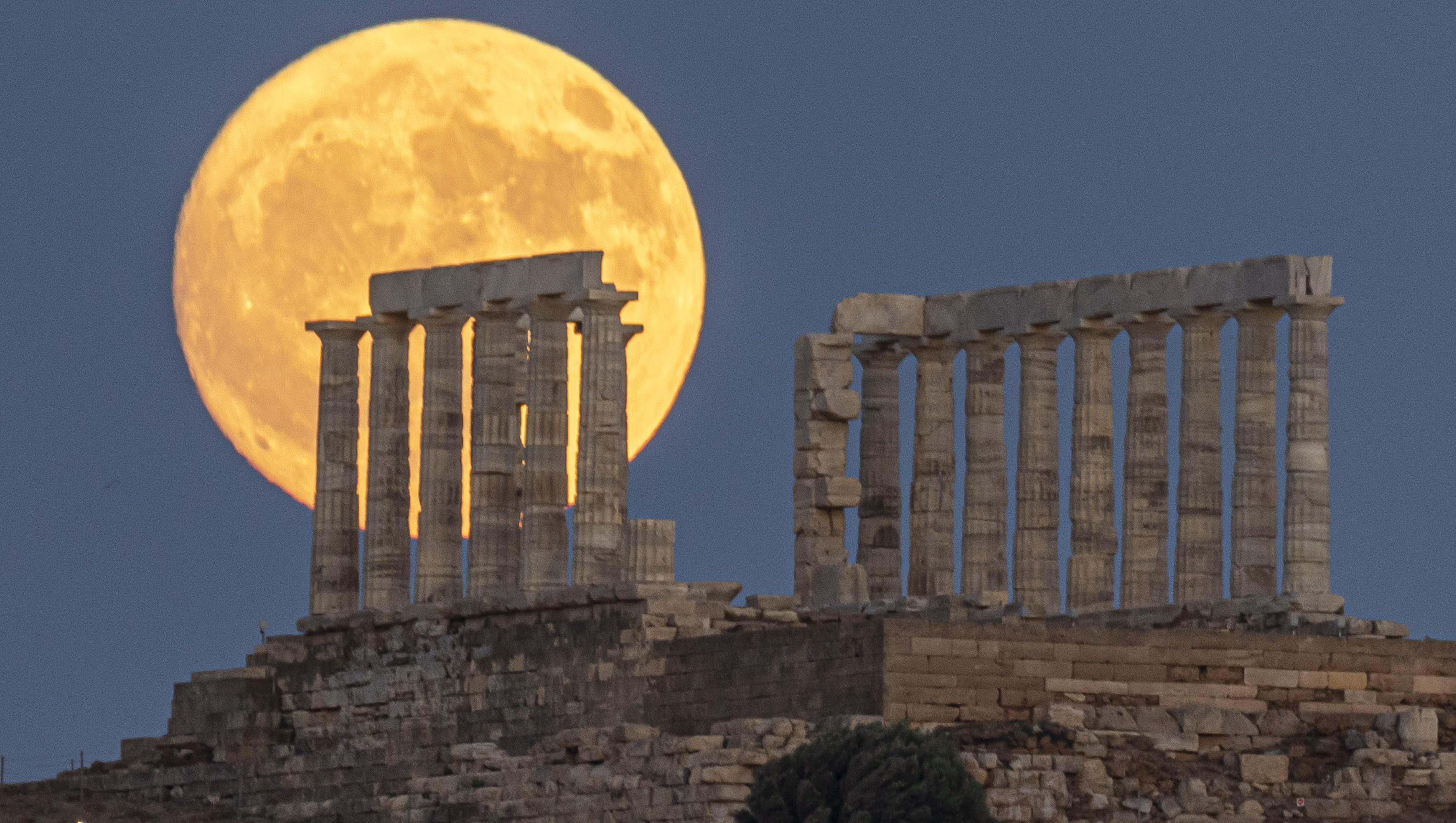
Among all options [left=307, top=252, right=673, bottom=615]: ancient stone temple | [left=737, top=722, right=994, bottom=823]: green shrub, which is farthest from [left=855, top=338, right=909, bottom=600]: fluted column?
[left=737, top=722, right=994, bottom=823]: green shrub

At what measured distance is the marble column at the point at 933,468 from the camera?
10538cm

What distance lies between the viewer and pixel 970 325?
104 meters

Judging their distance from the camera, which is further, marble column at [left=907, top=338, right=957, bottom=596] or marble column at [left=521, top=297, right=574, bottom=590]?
marble column at [left=907, top=338, right=957, bottom=596]

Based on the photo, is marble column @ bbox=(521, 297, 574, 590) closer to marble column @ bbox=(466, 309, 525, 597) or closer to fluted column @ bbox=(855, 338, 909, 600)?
marble column @ bbox=(466, 309, 525, 597)

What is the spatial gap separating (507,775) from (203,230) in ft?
78.2

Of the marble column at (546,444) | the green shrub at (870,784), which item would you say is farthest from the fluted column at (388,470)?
the green shrub at (870,784)

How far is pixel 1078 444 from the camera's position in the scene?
10250 cm

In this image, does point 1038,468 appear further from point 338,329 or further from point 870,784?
point 870,784

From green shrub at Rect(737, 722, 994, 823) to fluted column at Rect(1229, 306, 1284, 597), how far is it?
21.6 metres

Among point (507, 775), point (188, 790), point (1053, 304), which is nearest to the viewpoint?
point (507, 775)

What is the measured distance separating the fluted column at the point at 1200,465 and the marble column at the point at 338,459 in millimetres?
17301

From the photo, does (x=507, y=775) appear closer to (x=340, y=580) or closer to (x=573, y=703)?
(x=573, y=703)

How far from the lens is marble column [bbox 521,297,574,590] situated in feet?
315

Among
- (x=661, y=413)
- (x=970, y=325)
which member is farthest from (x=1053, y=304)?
(x=661, y=413)
